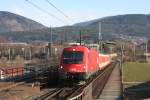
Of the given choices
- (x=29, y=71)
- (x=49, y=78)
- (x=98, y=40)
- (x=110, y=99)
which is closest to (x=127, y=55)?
(x=98, y=40)

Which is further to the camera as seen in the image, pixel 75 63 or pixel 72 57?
pixel 72 57

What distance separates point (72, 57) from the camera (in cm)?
3919

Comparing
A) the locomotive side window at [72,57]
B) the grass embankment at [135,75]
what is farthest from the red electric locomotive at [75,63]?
the grass embankment at [135,75]

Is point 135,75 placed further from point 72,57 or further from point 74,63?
point 74,63

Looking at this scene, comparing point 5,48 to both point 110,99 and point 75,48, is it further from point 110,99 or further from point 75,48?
point 110,99

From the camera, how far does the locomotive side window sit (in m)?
38.8

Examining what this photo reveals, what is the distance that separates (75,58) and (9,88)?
802 centimetres

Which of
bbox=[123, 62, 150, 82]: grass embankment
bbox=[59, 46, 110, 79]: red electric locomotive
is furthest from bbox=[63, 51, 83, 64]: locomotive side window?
bbox=[123, 62, 150, 82]: grass embankment

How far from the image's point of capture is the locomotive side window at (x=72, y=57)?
38.8 meters

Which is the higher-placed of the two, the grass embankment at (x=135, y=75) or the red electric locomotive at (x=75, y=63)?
the red electric locomotive at (x=75, y=63)

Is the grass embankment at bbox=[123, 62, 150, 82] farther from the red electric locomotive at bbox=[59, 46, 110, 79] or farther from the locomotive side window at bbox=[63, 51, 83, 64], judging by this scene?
the locomotive side window at bbox=[63, 51, 83, 64]

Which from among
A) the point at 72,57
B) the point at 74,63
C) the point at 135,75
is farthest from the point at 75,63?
the point at 135,75

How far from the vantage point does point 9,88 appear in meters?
32.9

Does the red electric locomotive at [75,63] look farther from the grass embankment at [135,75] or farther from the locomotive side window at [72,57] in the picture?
the grass embankment at [135,75]
